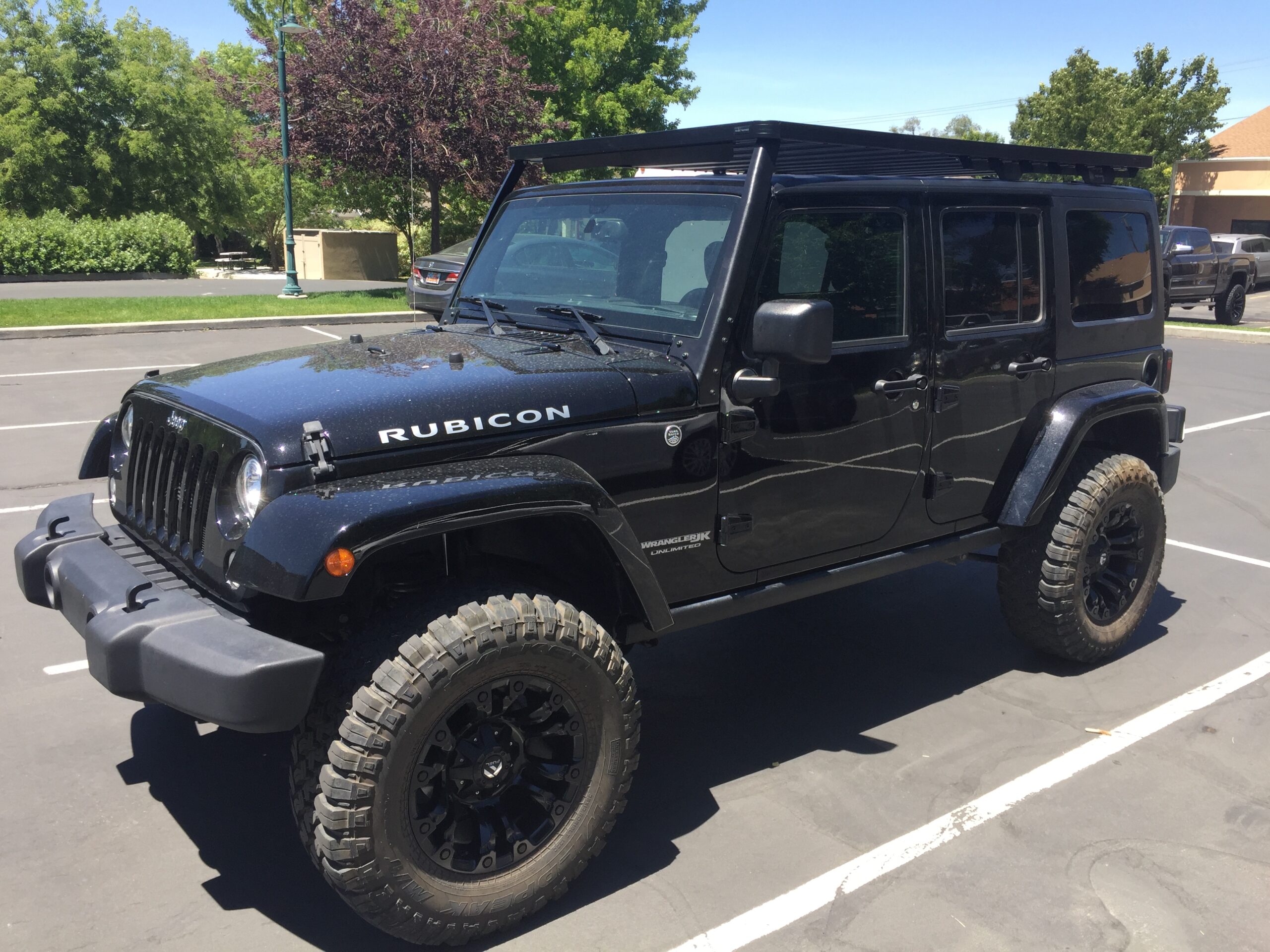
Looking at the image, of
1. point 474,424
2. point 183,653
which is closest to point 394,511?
point 474,424

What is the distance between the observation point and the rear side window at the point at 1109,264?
14.9ft

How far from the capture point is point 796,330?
3.14 m

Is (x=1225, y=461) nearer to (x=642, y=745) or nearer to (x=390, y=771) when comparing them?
(x=642, y=745)

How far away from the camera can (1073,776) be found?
150 inches

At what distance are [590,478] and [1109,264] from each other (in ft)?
9.58

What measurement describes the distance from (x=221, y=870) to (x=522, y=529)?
1344mm

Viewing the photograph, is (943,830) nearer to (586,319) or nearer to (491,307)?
(586,319)

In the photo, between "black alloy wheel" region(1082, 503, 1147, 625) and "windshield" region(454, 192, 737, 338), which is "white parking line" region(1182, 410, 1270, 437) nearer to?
"black alloy wheel" region(1082, 503, 1147, 625)

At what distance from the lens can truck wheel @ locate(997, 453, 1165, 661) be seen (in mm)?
4426

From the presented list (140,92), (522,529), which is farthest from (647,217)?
(140,92)

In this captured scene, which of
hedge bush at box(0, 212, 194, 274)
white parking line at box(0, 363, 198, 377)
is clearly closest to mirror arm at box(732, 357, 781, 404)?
white parking line at box(0, 363, 198, 377)

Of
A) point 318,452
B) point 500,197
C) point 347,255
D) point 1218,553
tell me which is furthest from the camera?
point 347,255

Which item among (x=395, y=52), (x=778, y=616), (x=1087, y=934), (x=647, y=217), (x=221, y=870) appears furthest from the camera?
(x=395, y=52)

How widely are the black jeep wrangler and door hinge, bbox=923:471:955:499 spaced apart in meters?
0.01
